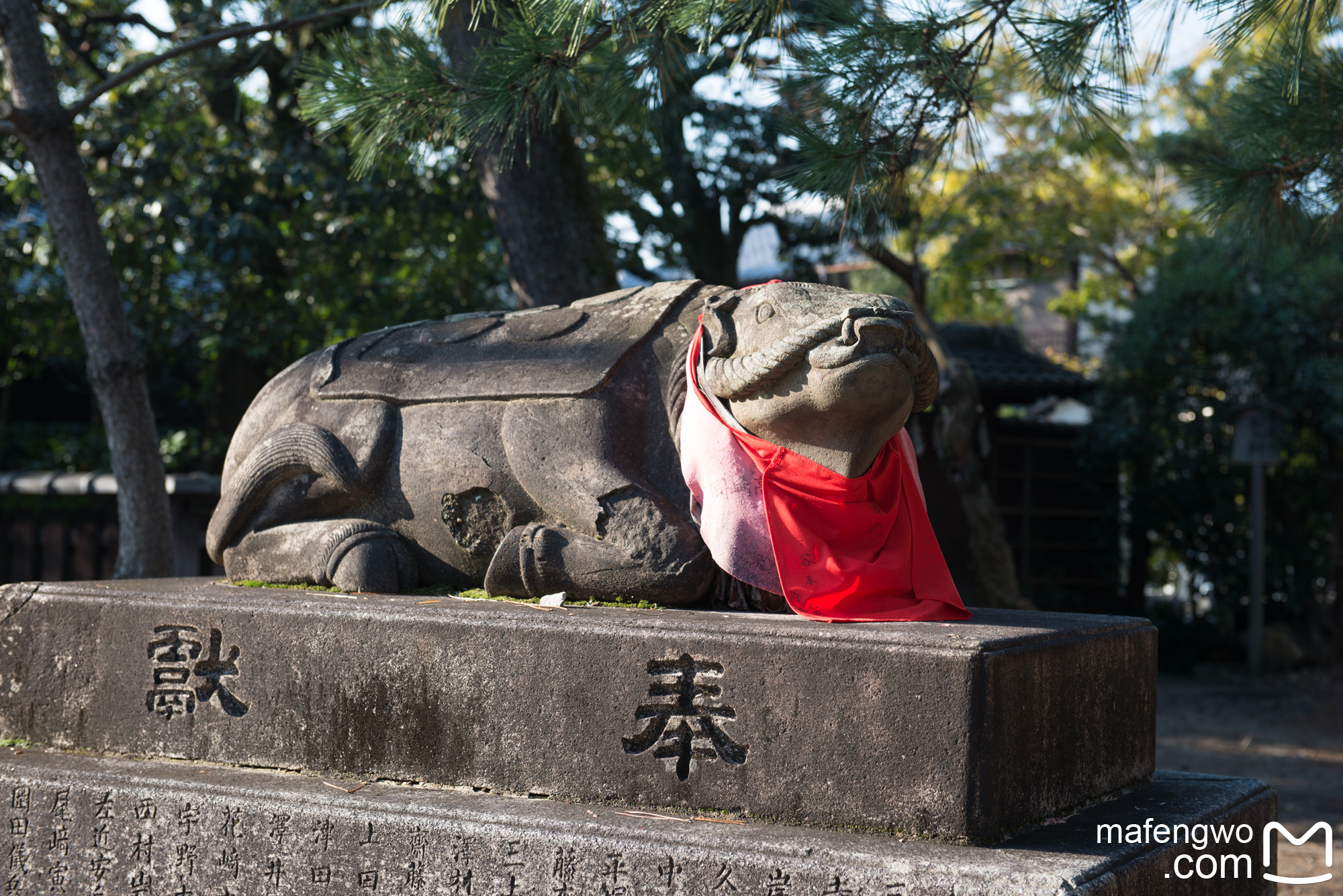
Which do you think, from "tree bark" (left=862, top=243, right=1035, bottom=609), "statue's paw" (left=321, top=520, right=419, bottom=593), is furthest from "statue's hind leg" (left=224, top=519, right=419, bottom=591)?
"tree bark" (left=862, top=243, right=1035, bottom=609)

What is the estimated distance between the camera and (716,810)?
2236mm

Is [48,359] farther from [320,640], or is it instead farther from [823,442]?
[823,442]

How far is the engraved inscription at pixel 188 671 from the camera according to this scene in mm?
2727

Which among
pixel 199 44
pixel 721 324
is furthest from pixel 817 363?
pixel 199 44

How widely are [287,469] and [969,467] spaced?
4636 mm

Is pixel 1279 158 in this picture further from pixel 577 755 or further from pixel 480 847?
pixel 480 847

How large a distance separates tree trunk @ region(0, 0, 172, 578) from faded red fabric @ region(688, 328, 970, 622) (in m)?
2.74

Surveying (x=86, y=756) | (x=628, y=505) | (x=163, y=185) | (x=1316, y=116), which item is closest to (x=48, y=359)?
(x=163, y=185)

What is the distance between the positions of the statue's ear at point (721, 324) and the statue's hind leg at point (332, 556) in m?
0.94

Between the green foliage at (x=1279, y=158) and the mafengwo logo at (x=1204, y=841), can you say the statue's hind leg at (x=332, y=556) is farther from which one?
the green foliage at (x=1279, y=158)

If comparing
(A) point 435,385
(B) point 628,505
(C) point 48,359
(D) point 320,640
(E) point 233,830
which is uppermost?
(C) point 48,359

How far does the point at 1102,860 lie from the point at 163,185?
6.48 m

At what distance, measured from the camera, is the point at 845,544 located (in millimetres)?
2541

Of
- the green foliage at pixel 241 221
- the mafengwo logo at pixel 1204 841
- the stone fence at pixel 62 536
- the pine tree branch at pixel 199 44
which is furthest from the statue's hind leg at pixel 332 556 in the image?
the green foliage at pixel 241 221
